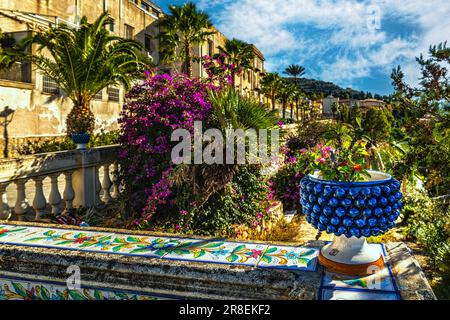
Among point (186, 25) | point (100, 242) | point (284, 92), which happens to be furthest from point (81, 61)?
point (284, 92)

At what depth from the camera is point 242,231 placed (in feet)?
13.9

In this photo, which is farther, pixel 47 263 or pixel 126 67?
pixel 126 67

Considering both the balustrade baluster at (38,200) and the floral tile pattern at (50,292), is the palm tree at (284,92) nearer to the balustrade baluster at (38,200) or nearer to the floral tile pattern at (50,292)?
the balustrade baluster at (38,200)

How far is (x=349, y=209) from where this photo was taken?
4.80ft

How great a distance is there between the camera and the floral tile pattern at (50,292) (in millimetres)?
1546

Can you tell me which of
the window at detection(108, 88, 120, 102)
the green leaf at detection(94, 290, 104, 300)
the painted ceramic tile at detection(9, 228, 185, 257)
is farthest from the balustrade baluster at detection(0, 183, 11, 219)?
the window at detection(108, 88, 120, 102)

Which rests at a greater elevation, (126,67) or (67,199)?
(126,67)

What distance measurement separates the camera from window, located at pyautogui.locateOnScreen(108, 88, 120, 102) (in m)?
20.3

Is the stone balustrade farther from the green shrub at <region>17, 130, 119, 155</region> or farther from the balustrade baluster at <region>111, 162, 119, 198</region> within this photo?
the green shrub at <region>17, 130, 119, 155</region>

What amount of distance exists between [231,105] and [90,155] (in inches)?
85.8

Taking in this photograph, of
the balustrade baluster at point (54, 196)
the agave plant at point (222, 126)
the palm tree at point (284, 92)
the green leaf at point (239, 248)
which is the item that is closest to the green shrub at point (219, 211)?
the agave plant at point (222, 126)

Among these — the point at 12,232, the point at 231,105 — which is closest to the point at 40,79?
the point at 231,105

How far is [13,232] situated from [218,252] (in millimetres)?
1426
